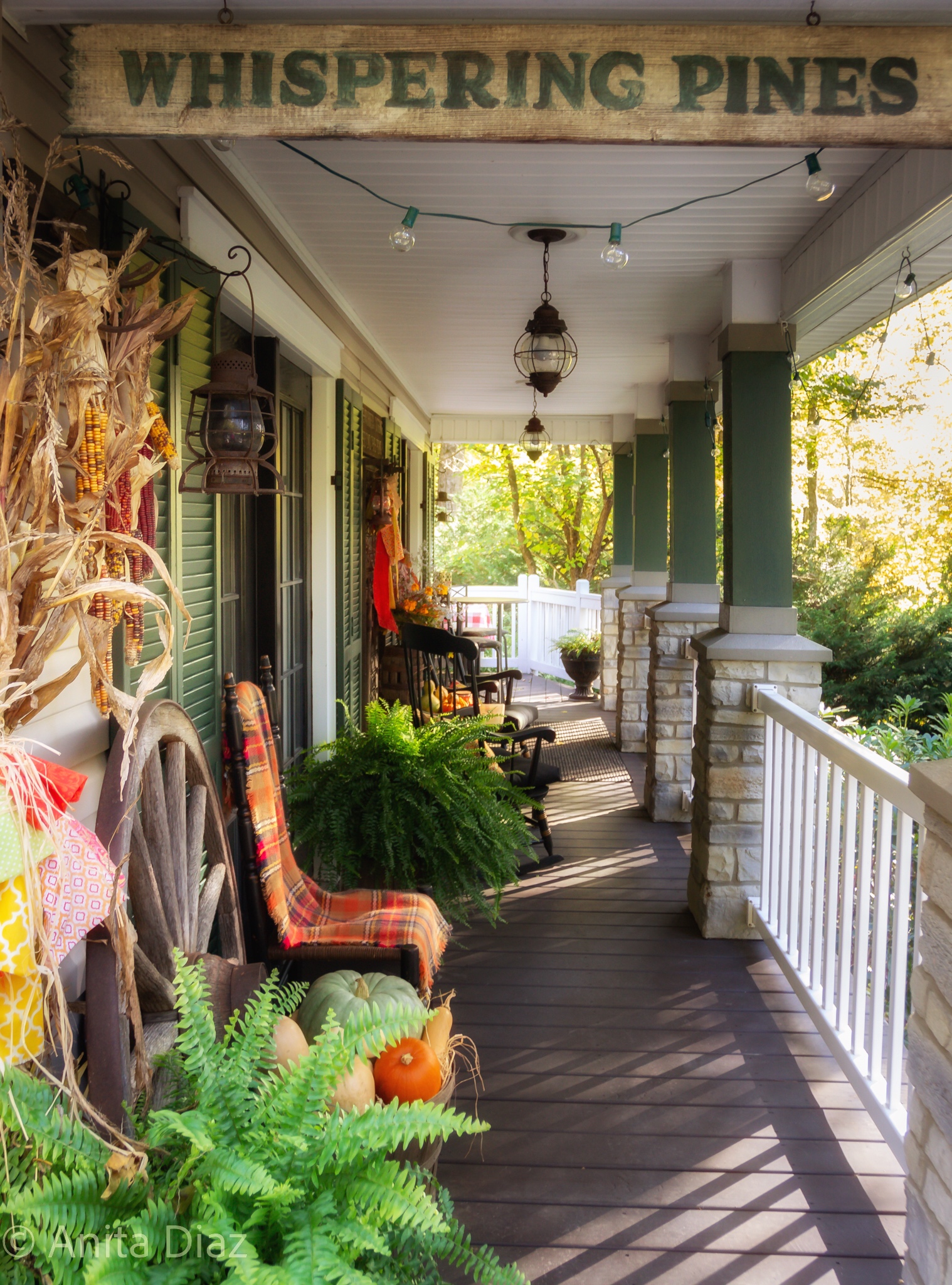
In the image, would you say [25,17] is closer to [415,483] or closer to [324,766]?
[324,766]

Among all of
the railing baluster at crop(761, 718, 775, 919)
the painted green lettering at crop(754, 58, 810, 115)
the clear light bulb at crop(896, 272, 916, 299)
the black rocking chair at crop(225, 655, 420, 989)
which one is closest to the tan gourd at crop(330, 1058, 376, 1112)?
the black rocking chair at crop(225, 655, 420, 989)

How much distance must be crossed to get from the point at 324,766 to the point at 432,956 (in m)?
0.90

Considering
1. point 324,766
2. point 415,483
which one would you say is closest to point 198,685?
point 324,766

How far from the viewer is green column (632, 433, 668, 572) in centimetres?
696

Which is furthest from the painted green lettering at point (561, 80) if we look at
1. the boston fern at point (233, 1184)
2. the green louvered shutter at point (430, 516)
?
the green louvered shutter at point (430, 516)

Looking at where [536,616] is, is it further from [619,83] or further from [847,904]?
[619,83]

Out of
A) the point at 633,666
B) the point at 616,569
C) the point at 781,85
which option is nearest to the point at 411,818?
the point at 781,85

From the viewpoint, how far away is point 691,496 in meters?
5.35

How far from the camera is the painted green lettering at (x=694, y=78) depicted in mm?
1620

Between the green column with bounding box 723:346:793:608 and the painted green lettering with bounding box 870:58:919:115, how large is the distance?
210 cm

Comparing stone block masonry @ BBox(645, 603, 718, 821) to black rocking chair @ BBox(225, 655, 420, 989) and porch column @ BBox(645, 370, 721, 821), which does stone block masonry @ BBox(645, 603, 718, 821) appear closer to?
porch column @ BBox(645, 370, 721, 821)

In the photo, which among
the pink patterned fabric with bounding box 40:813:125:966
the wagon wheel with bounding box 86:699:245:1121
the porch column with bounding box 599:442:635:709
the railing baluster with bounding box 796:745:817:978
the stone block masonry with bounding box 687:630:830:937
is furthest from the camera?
the porch column with bounding box 599:442:635:709

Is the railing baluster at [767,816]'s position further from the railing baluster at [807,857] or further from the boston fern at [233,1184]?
the boston fern at [233,1184]

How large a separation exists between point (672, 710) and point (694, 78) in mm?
3992
